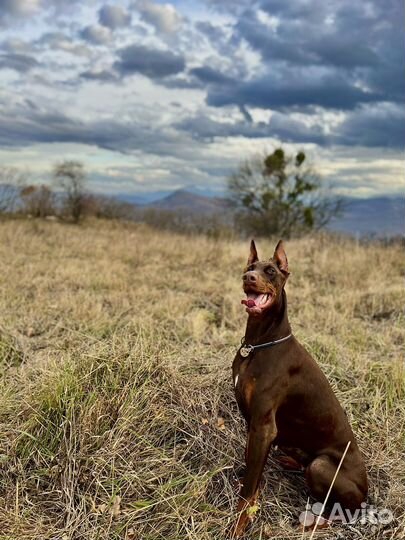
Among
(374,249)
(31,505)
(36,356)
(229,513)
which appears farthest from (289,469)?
(374,249)

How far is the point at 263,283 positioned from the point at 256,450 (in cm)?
93

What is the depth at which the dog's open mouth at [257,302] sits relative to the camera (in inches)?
109

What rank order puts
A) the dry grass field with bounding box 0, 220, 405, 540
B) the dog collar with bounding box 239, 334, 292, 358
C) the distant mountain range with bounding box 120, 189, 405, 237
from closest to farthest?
the dog collar with bounding box 239, 334, 292, 358, the dry grass field with bounding box 0, 220, 405, 540, the distant mountain range with bounding box 120, 189, 405, 237

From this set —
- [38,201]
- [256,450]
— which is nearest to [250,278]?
[256,450]

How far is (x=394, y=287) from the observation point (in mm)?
9102

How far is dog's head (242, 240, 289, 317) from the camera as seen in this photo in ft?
8.91

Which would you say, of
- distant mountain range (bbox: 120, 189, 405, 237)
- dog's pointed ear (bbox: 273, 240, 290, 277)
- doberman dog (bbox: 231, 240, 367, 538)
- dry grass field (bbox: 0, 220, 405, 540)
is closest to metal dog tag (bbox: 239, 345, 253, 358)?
doberman dog (bbox: 231, 240, 367, 538)

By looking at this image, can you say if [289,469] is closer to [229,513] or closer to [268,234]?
[229,513]

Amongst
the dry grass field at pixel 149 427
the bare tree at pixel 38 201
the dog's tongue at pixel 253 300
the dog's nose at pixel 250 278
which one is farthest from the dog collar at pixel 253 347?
the bare tree at pixel 38 201

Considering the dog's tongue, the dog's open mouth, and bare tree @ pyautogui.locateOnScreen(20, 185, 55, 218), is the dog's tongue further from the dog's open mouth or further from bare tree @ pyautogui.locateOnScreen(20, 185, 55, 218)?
bare tree @ pyautogui.locateOnScreen(20, 185, 55, 218)

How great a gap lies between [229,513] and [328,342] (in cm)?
282

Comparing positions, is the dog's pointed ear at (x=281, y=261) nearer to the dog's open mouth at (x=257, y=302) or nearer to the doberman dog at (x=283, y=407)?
the doberman dog at (x=283, y=407)

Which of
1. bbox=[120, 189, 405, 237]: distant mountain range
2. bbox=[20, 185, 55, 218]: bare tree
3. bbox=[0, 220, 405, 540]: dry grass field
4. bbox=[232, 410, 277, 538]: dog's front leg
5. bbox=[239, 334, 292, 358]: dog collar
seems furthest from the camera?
bbox=[20, 185, 55, 218]: bare tree

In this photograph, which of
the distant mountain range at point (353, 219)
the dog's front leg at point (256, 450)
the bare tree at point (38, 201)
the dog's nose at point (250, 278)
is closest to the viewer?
the dog's nose at point (250, 278)
